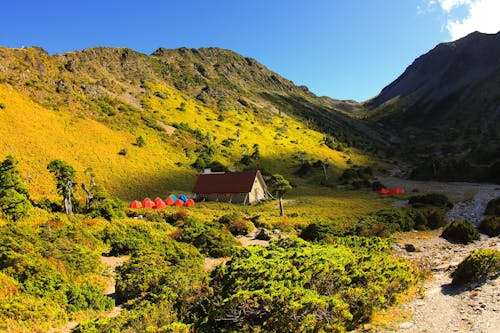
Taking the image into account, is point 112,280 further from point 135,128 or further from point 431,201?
point 135,128

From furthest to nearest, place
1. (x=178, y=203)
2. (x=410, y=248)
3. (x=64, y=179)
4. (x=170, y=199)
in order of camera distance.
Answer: (x=170, y=199) < (x=178, y=203) < (x=64, y=179) < (x=410, y=248)

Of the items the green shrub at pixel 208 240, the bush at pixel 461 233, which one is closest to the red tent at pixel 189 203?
the green shrub at pixel 208 240

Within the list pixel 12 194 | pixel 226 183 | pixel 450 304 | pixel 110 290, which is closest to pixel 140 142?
pixel 226 183

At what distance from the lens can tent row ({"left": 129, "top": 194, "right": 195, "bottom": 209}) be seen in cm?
4503

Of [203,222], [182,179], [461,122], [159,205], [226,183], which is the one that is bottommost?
[203,222]

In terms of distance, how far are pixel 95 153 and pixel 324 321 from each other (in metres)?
57.3

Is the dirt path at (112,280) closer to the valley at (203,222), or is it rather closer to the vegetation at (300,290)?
the valley at (203,222)

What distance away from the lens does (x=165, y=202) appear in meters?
49.6

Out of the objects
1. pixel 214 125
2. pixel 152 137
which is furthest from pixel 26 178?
pixel 214 125

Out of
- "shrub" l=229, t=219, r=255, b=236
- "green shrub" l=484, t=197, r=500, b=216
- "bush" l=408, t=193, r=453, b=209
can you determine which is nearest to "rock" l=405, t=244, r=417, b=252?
"shrub" l=229, t=219, r=255, b=236

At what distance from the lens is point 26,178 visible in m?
45.1

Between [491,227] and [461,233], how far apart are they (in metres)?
3.61

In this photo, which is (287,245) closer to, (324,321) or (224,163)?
(324,321)

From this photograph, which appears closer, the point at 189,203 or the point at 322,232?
the point at 322,232
